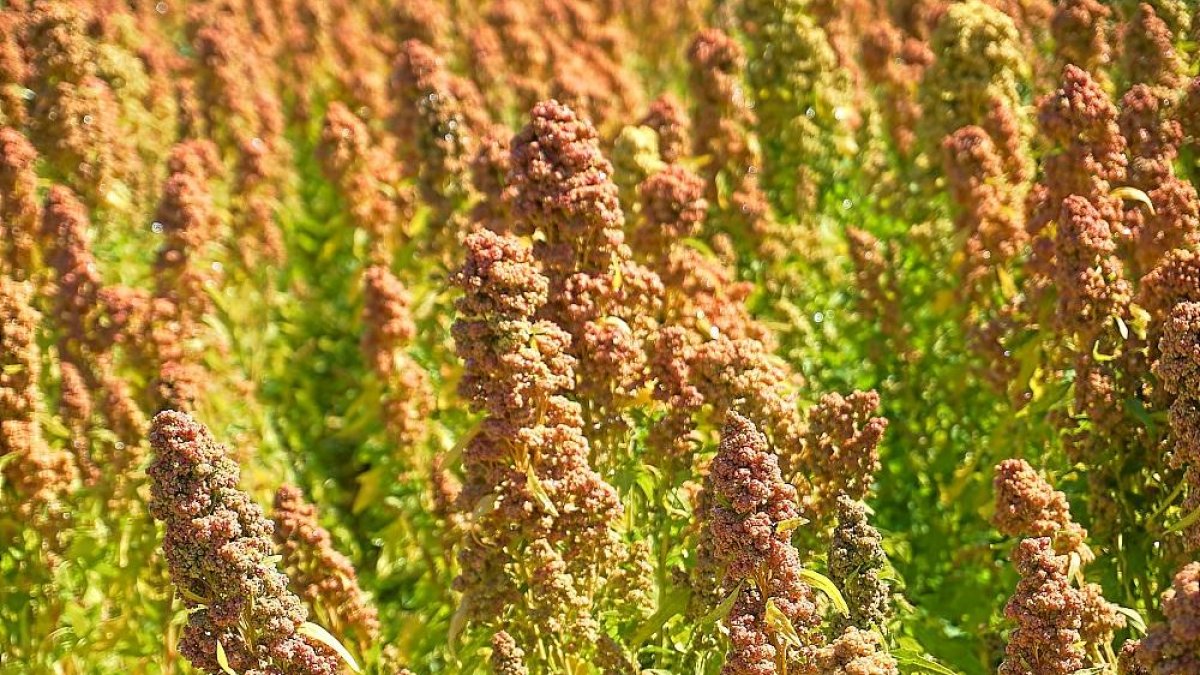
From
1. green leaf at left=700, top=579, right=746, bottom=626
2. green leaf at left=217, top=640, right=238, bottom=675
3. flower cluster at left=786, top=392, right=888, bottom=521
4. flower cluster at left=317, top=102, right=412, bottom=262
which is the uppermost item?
flower cluster at left=317, top=102, right=412, bottom=262

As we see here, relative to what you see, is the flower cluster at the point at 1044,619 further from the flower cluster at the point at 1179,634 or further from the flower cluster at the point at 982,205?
the flower cluster at the point at 982,205

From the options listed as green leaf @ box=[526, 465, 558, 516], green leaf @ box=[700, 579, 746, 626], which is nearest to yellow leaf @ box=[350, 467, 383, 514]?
green leaf @ box=[526, 465, 558, 516]

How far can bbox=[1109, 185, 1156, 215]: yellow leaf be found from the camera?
5059mm

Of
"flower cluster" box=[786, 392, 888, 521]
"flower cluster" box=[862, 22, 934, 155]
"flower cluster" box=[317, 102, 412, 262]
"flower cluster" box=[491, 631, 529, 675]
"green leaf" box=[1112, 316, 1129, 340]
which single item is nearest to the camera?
"flower cluster" box=[491, 631, 529, 675]

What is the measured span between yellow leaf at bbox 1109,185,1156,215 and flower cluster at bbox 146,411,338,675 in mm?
3220

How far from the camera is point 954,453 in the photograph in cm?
664

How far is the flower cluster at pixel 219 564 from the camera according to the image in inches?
160

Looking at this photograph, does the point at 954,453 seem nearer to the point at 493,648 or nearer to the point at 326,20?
the point at 493,648

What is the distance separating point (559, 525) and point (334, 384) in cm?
450

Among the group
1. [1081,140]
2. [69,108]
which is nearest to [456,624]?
[1081,140]

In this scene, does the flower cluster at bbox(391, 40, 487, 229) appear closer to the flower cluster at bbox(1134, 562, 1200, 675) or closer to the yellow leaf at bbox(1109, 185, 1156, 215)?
the yellow leaf at bbox(1109, 185, 1156, 215)

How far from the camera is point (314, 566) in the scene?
508cm

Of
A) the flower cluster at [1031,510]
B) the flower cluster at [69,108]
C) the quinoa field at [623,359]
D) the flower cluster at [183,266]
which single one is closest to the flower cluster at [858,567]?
the quinoa field at [623,359]

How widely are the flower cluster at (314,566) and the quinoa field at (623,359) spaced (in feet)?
0.04
